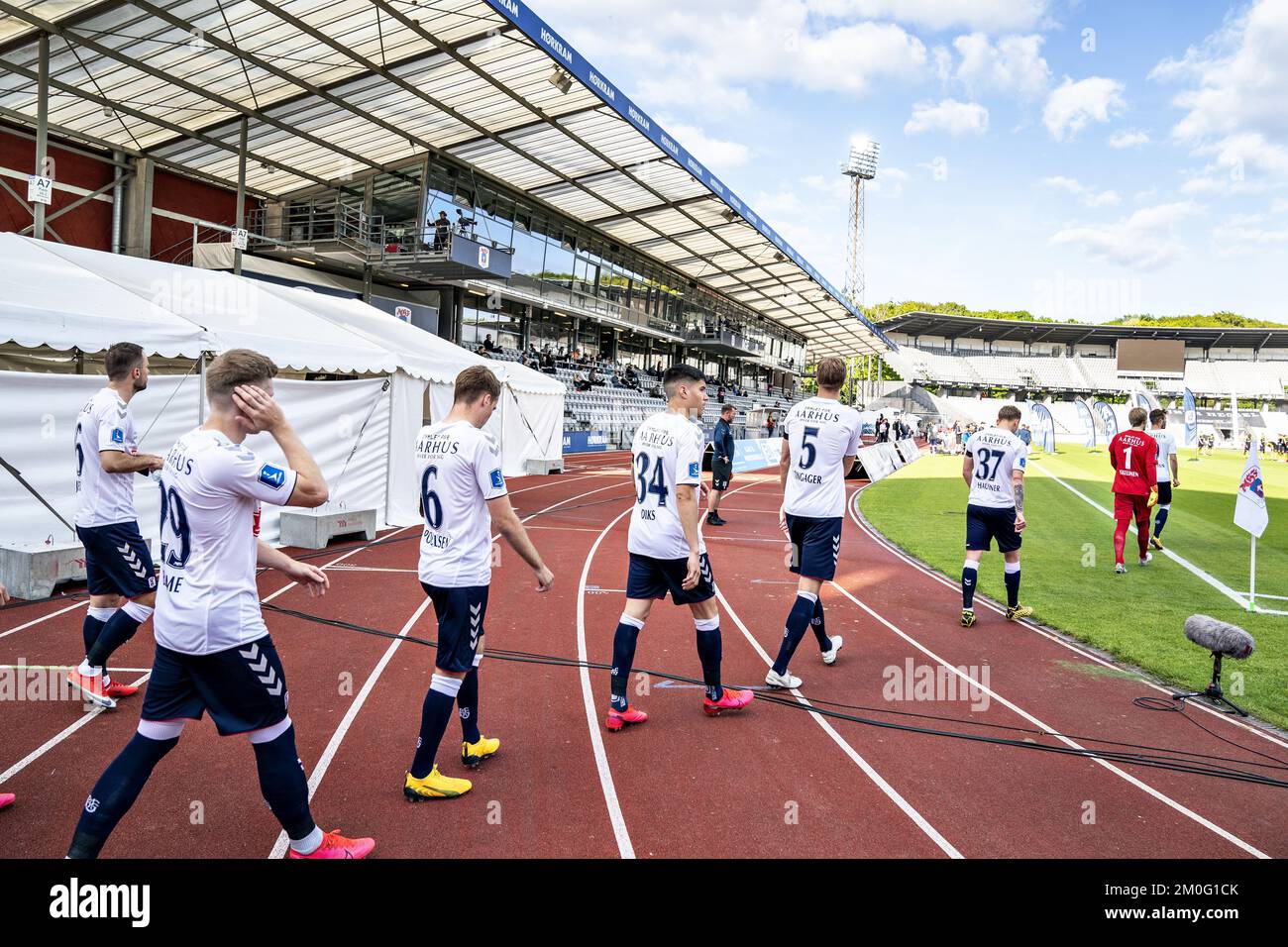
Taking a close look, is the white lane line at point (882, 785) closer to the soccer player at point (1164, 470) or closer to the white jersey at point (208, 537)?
the white jersey at point (208, 537)

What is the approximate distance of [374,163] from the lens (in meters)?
25.7

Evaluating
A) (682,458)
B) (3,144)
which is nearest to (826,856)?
(682,458)

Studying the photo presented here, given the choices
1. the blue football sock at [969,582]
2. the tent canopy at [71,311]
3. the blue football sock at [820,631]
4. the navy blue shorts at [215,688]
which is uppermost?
the tent canopy at [71,311]

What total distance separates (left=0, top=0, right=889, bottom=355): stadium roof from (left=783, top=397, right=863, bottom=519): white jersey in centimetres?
1401

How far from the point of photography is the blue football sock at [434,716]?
3492mm

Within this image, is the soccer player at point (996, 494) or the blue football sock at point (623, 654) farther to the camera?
the soccer player at point (996, 494)

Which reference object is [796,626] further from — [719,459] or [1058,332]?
[1058,332]

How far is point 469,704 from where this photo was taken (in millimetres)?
3846

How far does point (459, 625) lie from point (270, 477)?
1.19 metres

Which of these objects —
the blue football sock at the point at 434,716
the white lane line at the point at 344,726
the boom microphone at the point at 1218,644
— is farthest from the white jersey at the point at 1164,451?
the blue football sock at the point at 434,716

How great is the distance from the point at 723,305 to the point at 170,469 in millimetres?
52557

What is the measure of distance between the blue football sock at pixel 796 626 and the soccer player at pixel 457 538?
7.41ft

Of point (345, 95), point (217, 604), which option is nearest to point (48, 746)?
point (217, 604)

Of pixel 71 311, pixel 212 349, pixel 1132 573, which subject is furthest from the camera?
pixel 1132 573
